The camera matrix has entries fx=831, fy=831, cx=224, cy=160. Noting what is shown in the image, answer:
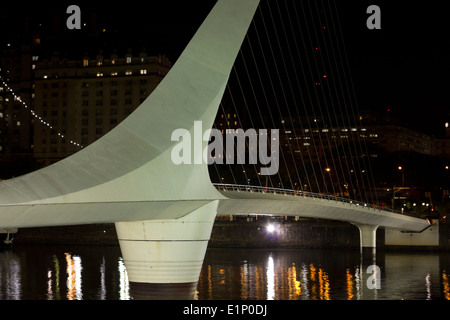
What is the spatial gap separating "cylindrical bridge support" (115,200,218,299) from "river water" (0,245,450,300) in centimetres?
440

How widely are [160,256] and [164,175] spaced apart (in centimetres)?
313

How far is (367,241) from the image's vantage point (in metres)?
58.8

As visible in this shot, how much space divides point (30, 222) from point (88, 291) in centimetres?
1283

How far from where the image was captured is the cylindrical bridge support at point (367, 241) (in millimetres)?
57781

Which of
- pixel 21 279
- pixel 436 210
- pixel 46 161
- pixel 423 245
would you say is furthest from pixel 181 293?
pixel 46 161

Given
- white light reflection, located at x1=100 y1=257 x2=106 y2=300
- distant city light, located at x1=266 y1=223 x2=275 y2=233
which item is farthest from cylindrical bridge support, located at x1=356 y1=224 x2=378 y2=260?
white light reflection, located at x1=100 y1=257 x2=106 y2=300

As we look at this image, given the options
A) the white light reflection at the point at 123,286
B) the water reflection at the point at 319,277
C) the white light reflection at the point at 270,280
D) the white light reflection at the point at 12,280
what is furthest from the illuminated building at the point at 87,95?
the white light reflection at the point at 123,286

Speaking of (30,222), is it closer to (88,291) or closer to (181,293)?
(181,293)

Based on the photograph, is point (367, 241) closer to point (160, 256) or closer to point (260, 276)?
point (260, 276)

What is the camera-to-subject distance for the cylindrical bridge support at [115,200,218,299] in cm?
2759

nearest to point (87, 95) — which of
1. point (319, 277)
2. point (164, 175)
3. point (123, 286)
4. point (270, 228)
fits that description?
point (270, 228)

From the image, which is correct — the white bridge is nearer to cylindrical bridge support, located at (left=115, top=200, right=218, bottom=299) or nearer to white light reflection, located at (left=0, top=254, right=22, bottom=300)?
cylindrical bridge support, located at (left=115, top=200, right=218, bottom=299)

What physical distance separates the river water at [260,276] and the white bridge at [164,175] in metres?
4.77

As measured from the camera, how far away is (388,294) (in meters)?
34.5
